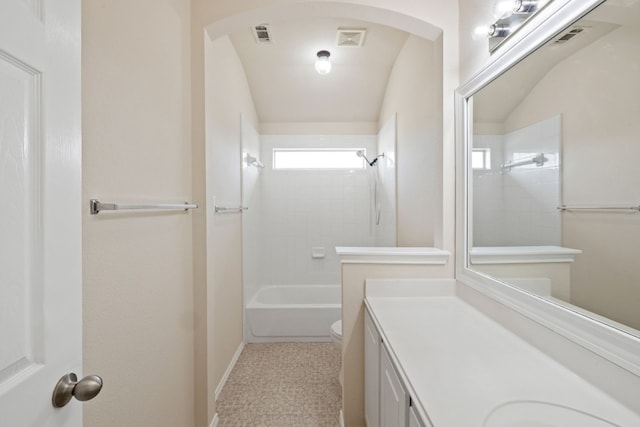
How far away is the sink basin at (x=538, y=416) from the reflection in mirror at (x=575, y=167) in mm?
257

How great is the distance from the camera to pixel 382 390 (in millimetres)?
1158

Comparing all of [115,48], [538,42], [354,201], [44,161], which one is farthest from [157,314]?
[354,201]

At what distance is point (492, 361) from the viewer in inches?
A: 36.4

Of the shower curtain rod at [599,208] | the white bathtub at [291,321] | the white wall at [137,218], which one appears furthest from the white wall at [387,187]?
the white wall at [137,218]

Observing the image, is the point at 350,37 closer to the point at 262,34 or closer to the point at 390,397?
the point at 262,34

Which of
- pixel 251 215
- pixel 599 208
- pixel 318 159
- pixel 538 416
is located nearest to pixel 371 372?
pixel 538 416

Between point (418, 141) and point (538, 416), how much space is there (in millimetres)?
1732

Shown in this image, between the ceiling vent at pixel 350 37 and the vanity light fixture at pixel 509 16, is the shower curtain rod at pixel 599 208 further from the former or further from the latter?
the ceiling vent at pixel 350 37

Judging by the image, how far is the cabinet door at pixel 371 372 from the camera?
125cm

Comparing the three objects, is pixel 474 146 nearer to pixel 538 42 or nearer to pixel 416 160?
pixel 538 42

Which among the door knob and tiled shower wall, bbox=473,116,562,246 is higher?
tiled shower wall, bbox=473,116,562,246

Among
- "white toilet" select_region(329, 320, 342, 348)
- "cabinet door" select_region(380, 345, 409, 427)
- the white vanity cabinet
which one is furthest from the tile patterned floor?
"cabinet door" select_region(380, 345, 409, 427)

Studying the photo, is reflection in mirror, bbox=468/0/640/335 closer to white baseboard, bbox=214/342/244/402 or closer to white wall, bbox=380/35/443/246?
white wall, bbox=380/35/443/246

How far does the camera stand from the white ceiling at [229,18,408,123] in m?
2.38
